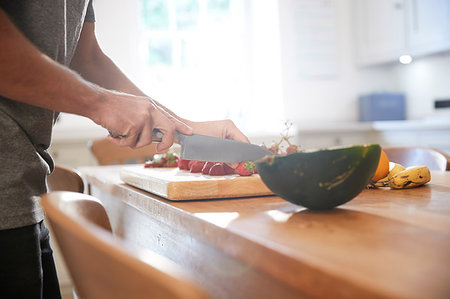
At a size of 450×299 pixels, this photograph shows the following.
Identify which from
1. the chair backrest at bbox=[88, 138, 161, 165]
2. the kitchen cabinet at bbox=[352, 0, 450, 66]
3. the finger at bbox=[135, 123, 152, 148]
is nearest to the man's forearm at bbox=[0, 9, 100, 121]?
the finger at bbox=[135, 123, 152, 148]

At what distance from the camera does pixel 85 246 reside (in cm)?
37

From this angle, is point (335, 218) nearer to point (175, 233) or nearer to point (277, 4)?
point (175, 233)

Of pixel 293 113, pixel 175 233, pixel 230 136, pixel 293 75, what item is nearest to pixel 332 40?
pixel 293 75

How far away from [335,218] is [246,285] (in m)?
0.15

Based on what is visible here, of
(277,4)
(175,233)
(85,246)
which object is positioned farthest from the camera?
(277,4)

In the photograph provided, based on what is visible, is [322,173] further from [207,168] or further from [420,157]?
[420,157]

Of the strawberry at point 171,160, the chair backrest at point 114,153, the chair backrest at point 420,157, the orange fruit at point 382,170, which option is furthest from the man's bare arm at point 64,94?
the chair backrest at point 114,153

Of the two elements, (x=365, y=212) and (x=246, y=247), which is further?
(x=365, y=212)

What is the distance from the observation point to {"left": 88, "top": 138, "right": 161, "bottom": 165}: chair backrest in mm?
2178

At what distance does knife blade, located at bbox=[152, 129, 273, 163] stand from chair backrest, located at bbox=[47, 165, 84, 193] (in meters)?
0.31

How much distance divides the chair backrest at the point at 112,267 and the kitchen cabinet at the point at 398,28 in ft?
12.0

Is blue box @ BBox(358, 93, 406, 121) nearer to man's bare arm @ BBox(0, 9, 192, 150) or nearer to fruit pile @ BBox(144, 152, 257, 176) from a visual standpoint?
fruit pile @ BBox(144, 152, 257, 176)

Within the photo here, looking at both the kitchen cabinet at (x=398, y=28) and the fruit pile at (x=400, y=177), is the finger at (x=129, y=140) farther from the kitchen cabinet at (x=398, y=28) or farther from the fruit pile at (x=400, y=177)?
the kitchen cabinet at (x=398, y=28)

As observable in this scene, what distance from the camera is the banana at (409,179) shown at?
2.98 feet
